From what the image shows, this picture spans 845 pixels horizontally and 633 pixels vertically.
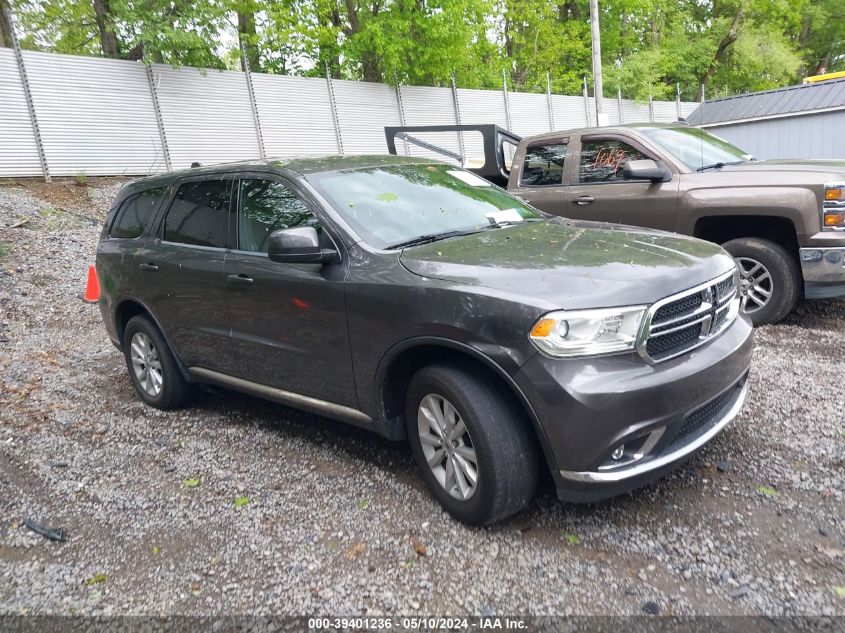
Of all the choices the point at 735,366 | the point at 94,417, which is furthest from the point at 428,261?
the point at 94,417

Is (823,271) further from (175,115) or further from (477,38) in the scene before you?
(477,38)

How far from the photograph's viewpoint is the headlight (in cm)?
267

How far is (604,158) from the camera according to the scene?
267 inches

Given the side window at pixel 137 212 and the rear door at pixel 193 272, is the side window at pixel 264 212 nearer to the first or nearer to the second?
the rear door at pixel 193 272

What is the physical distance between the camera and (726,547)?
282 centimetres

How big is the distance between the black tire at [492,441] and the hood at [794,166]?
4.17 m

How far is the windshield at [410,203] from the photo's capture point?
11.8ft

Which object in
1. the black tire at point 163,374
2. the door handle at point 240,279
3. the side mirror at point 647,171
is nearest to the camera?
the door handle at point 240,279

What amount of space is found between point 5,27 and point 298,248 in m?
12.5

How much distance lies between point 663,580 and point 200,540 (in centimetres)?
214

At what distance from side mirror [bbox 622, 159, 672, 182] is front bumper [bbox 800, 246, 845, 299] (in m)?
1.35

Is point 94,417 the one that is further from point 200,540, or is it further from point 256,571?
point 256,571

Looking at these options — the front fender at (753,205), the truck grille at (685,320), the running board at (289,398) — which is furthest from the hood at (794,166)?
the running board at (289,398)

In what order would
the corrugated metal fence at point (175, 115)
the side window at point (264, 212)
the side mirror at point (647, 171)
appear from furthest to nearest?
1. the corrugated metal fence at point (175, 115)
2. the side mirror at point (647, 171)
3. the side window at point (264, 212)
